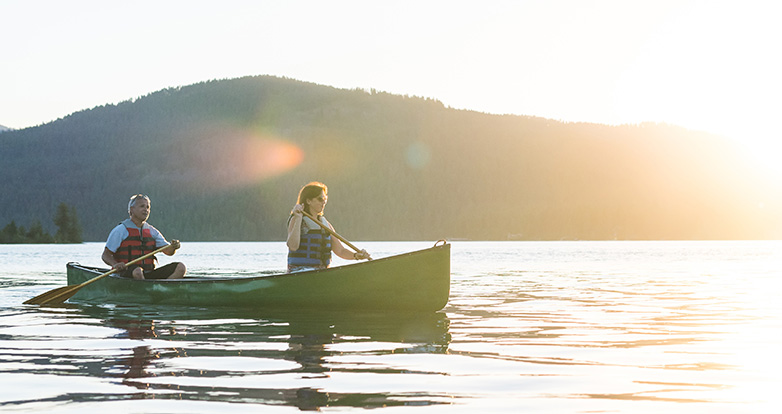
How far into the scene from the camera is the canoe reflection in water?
23.5ft

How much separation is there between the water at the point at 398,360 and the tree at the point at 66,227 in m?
131

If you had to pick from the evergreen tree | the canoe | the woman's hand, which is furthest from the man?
the evergreen tree

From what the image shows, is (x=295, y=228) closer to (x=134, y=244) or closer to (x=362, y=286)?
(x=362, y=286)

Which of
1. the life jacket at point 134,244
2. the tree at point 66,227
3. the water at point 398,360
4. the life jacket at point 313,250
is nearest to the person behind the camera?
the water at point 398,360

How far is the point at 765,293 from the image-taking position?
20438mm

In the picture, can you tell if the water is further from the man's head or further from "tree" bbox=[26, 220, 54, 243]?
"tree" bbox=[26, 220, 54, 243]

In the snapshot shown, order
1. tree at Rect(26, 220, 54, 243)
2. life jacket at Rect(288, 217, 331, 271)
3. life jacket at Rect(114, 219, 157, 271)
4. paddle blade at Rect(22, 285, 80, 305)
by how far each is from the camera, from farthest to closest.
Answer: tree at Rect(26, 220, 54, 243) → paddle blade at Rect(22, 285, 80, 305) → life jacket at Rect(114, 219, 157, 271) → life jacket at Rect(288, 217, 331, 271)

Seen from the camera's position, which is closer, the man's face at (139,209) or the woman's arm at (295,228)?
the woman's arm at (295,228)

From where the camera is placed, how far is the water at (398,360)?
6.92m

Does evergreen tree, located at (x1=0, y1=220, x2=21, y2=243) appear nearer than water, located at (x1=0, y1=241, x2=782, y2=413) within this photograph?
No

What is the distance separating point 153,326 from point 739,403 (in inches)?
339

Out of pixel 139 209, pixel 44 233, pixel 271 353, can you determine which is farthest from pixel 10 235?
pixel 271 353

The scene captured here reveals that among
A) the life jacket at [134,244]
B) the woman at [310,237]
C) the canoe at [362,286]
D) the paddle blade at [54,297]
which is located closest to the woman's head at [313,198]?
the woman at [310,237]

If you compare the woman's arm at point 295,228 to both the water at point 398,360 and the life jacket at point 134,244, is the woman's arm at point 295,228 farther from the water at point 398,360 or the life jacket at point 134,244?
the life jacket at point 134,244
